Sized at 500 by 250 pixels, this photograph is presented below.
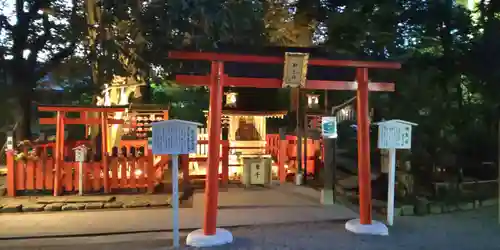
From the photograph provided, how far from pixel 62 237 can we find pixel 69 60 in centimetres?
987

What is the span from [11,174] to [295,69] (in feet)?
24.6

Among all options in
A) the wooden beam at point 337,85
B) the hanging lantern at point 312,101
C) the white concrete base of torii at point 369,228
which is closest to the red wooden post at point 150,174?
the wooden beam at point 337,85

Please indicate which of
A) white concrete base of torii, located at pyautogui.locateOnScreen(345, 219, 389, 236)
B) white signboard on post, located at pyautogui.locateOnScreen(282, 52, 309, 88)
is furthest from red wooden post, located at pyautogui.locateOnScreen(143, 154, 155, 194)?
white concrete base of torii, located at pyautogui.locateOnScreen(345, 219, 389, 236)

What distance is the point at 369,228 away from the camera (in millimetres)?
7527

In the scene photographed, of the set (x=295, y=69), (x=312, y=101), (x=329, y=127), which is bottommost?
(x=329, y=127)

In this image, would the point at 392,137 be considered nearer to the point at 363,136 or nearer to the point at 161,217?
the point at 363,136

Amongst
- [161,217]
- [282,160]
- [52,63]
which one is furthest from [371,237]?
[52,63]

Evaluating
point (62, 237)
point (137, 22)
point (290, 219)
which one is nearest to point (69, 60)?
point (137, 22)

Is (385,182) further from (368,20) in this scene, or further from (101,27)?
(101,27)

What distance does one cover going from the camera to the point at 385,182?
11.6 meters

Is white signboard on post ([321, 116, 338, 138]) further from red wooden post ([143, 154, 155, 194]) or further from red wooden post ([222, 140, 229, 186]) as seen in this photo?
red wooden post ([143, 154, 155, 194])

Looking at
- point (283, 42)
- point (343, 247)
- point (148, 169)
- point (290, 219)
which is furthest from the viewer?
point (283, 42)

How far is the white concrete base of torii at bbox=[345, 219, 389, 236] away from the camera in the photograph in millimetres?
7469

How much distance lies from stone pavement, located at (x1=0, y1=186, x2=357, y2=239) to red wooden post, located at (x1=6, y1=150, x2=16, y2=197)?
194 centimetres
